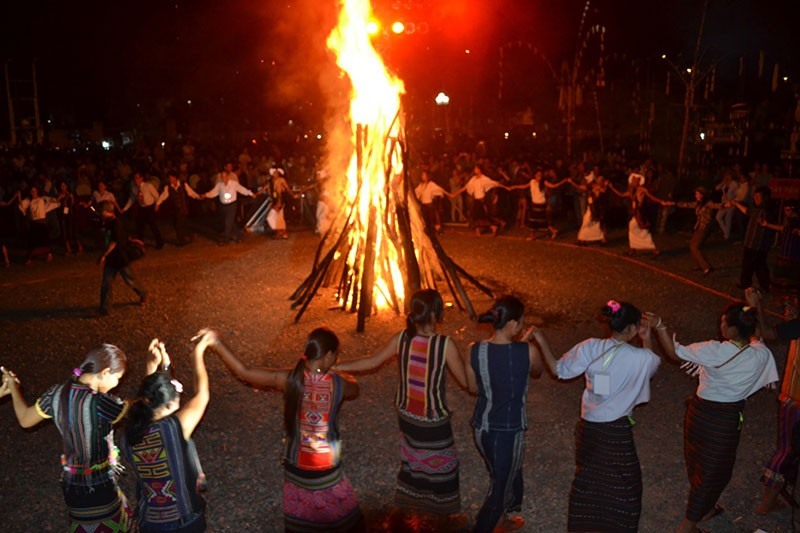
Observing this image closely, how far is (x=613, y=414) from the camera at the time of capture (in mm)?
4531

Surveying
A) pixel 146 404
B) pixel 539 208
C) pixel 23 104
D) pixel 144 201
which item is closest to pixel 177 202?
pixel 144 201

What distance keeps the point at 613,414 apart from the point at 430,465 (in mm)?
1205

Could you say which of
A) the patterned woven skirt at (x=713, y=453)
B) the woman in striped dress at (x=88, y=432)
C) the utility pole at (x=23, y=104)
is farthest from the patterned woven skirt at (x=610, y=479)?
the utility pole at (x=23, y=104)

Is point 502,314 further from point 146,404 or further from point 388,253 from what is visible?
point 388,253

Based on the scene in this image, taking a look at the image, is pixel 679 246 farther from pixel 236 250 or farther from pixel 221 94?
pixel 221 94

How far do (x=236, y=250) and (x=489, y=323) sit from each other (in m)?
12.6

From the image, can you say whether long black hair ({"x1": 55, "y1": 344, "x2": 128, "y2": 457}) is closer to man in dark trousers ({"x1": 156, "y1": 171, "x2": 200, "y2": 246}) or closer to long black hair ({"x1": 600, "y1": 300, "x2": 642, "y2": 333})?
long black hair ({"x1": 600, "y1": 300, "x2": 642, "y2": 333})

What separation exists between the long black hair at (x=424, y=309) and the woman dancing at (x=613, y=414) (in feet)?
2.97

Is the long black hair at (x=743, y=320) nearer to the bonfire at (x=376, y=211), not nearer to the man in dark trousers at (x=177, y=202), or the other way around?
the bonfire at (x=376, y=211)

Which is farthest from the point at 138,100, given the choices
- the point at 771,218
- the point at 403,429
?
the point at 403,429

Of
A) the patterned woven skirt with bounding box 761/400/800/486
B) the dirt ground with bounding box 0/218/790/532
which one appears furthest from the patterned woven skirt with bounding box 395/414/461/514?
the patterned woven skirt with bounding box 761/400/800/486

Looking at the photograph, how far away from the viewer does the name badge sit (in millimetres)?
4488

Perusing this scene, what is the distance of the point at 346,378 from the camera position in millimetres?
4473

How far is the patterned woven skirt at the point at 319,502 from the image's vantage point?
4234mm
